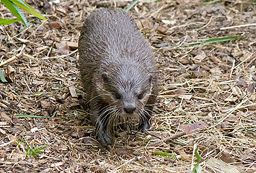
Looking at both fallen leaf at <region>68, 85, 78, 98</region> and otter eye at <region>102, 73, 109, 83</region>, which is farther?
fallen leaf at <region>68, 85, 78, 98</region>

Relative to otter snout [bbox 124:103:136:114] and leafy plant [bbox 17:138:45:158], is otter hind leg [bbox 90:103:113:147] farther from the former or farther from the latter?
leafy plant [bbox 17:138:45:158]

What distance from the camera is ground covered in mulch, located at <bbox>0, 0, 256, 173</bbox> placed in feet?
17.2

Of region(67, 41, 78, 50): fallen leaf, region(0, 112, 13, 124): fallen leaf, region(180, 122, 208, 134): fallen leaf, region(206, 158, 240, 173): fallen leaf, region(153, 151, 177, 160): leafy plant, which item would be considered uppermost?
region(67, 41, 78, 50): fallen leaf

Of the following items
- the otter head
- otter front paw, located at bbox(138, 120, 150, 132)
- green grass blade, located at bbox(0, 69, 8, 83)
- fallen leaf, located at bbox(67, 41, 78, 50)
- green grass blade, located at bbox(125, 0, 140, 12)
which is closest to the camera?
the otter head

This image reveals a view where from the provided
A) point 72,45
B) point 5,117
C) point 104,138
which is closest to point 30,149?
point 5,117

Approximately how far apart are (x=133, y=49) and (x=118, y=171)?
117 centimetres

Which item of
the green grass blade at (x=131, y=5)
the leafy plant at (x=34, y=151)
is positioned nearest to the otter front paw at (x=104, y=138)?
the leafy plant at (x=34, y=151)

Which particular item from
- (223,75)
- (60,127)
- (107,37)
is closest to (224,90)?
(223,75)

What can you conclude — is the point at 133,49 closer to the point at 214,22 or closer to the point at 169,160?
the point at 169,160

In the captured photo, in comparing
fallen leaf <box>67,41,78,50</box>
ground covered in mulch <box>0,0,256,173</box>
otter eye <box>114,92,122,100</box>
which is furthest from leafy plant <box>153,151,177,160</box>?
fallen leaf <box>67,41,78,50</box>

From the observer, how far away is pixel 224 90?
255 inches

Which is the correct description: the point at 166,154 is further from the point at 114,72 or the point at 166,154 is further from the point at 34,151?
the point at 34,151

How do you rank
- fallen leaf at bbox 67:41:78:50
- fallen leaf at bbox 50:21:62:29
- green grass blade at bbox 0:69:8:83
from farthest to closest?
fallen leaf at bbox 50:21:62:29, fallen leaf at bbox 67:41:78:50, green grass blade at bbox 0:69:8:83

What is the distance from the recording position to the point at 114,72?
17.9 ft
